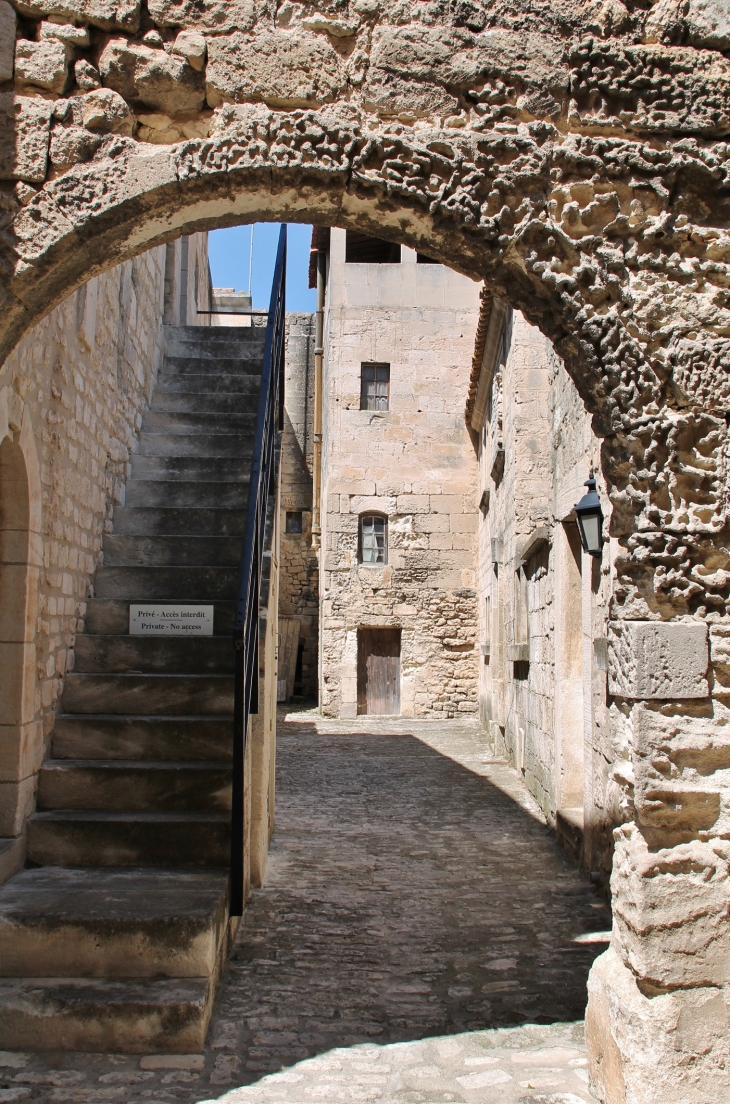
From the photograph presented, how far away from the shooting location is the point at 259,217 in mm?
2998

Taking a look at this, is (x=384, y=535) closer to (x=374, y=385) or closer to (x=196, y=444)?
(x=374, y=385)

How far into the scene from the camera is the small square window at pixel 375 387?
1469 centimetres

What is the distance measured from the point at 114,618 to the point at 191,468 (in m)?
1.93

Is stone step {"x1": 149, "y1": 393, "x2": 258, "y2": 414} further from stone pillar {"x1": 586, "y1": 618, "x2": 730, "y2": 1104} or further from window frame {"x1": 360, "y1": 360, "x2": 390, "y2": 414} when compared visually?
window frame {"x1": 360, "y1": 360, "x2": 390, "y2": 414}

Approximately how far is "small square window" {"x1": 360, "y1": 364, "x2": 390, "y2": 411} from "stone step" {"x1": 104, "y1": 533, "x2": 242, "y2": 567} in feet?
29.5

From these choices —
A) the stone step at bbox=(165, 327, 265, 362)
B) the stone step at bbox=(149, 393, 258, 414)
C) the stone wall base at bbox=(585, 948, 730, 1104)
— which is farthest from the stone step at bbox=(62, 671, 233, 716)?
the stone step at bbox=(165, 327, 265, 362)

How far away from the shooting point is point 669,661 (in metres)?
2.69

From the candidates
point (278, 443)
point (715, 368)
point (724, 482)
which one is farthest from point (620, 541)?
point (278, 443)

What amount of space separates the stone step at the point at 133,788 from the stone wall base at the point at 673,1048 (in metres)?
2.30

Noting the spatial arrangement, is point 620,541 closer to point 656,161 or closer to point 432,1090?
point 656,161

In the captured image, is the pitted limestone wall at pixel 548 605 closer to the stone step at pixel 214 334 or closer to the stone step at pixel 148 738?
the stone step at pixel 148 738

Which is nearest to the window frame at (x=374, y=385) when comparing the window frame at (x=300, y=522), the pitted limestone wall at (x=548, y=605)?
the pitted limestone wall at (x=548, y=605)

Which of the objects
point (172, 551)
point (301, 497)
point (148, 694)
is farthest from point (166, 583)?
point (301, 497)

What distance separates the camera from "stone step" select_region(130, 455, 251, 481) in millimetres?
6816
